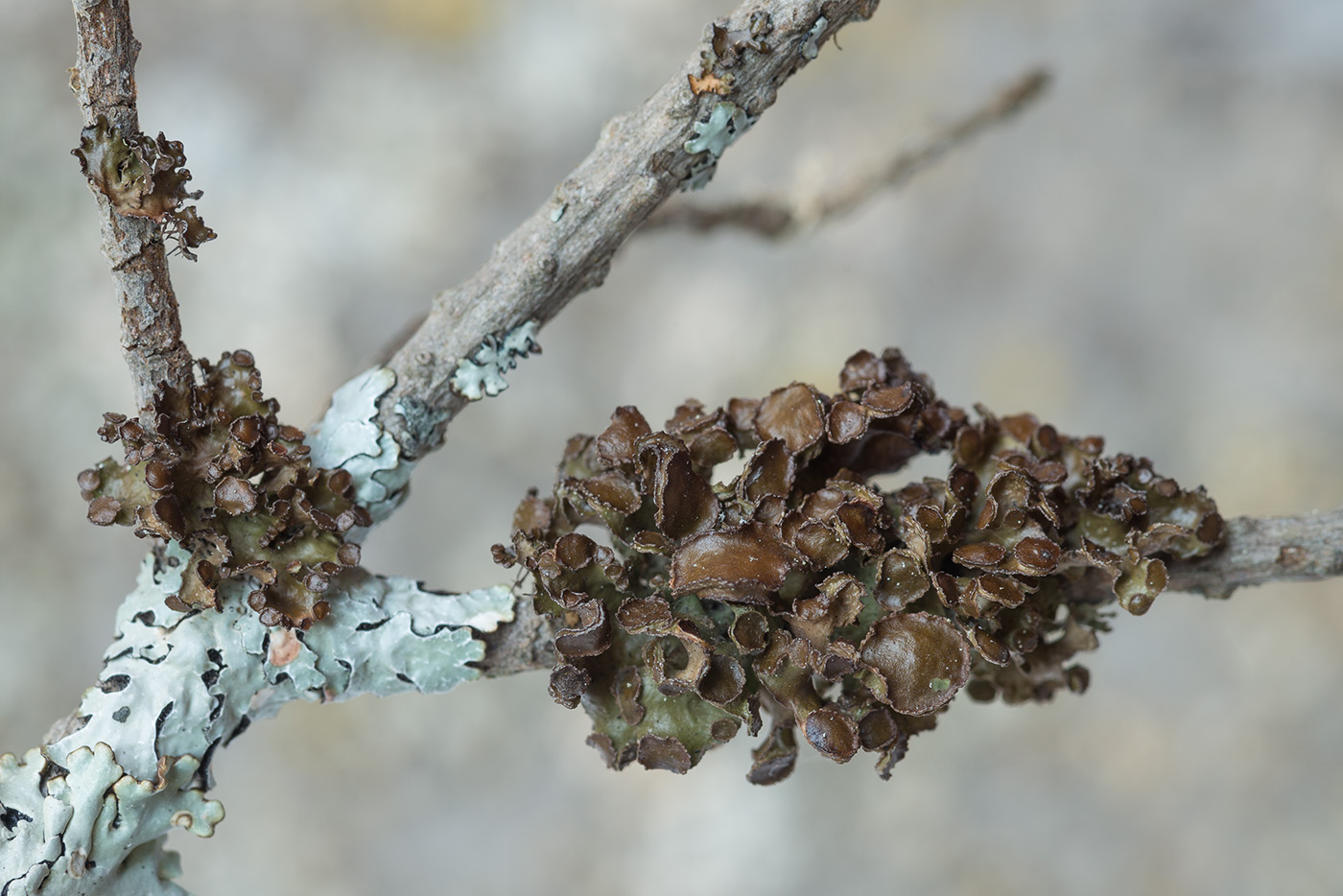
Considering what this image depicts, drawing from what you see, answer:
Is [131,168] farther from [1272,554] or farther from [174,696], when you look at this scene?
[1272,554]

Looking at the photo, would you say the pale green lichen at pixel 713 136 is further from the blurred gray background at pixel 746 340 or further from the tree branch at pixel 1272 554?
the blurred gray background at pixel 746 340

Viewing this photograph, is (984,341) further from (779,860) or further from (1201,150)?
(779,860)

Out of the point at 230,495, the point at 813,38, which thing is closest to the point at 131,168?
the point at 230,495

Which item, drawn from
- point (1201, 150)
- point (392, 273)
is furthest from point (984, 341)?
point (392, 273)

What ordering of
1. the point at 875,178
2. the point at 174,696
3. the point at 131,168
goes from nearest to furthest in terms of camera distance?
the point at 131,168 < the point at 174,696 < the point at 875,178

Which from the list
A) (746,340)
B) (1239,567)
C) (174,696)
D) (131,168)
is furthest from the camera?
(746,340)

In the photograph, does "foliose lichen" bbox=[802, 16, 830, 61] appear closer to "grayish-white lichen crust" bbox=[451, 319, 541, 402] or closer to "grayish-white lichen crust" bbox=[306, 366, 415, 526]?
"grayish-white lichen crust" bbox=[451, 319, 541, 402]

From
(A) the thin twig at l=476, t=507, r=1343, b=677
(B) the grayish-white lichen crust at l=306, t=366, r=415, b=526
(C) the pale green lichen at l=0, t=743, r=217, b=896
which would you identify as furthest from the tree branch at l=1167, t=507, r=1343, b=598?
(C) the pale green lichen at l=0, t=743, r=217, b=896
